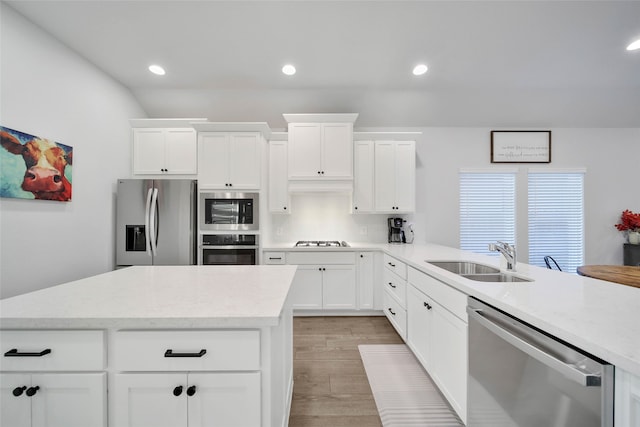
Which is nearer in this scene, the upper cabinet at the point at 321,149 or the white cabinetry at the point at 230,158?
the white cabinetry at the point at 230,158

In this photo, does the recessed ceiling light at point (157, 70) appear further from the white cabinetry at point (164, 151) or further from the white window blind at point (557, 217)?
the white window blind at point (557, 217)

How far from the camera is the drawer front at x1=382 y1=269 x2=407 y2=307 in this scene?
96.0 inches

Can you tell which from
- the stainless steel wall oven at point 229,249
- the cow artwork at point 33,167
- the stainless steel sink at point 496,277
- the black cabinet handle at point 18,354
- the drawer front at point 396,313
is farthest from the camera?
the stainless steel wall oven at point 229,249

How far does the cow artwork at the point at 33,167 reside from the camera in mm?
2035

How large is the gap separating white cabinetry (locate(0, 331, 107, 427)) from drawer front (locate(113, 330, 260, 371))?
3.8 inches

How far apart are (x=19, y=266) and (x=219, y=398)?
2.54 metres

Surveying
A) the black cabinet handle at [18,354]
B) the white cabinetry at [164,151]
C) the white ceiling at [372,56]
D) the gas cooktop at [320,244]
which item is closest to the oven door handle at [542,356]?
the black cabinet handle at [18,354]

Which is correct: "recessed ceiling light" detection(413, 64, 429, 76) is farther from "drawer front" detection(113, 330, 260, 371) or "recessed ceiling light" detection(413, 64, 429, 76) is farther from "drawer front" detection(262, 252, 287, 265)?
"drawer front" detection(113, 330, 260, 371)

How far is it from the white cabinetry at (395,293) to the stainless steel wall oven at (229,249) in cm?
165

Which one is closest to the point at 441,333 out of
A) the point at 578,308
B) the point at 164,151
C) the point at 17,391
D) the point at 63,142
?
the point at 578,308

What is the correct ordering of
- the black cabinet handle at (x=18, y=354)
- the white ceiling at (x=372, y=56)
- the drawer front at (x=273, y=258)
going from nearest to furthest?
the black cabinet handle at (x=18, y=354), the white ceiling at (x=372, y=56), the drawer front at (x=273, y=258)

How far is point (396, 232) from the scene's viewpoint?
3.75 m

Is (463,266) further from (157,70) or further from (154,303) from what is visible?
(157,70)

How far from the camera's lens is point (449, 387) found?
1.57 metres
